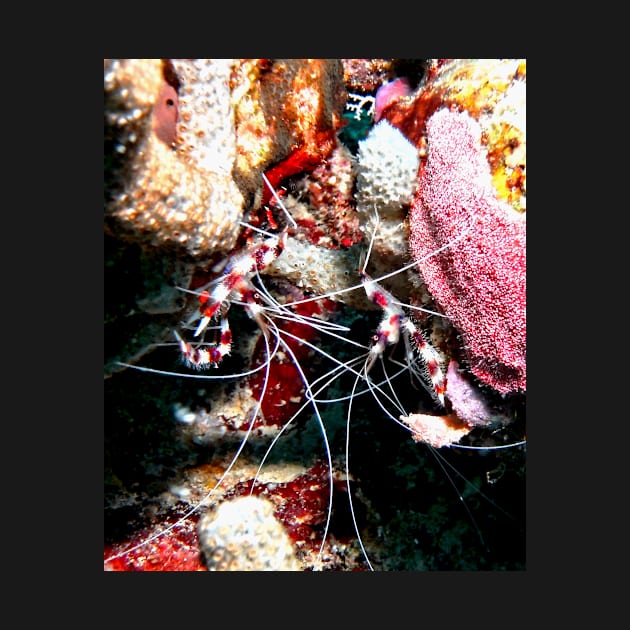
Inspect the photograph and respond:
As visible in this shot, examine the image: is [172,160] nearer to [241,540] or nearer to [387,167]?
[387,167]

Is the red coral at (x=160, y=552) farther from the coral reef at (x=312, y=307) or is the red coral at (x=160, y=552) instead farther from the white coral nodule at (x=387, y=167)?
the white coral nodule at (x=387, y=167)

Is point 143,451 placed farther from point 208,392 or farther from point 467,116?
point 467,116

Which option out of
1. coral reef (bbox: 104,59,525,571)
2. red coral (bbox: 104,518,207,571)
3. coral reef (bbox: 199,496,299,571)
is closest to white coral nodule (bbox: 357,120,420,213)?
coral reef (bbox: 104,59,525,571)

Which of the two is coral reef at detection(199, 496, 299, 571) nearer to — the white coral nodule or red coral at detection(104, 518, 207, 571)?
red coral at detection(104, 518, 207, 571)

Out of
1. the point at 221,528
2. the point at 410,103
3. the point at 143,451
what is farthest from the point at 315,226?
the point at 143,451

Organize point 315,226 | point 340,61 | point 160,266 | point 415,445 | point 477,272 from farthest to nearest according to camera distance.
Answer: point 415,445
point 315,226
point 340,61
point 160,266
point 477,272

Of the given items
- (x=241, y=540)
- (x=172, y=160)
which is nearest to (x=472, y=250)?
(x=172, y=160)

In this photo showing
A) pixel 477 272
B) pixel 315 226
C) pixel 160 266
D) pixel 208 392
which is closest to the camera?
pixel 477 272
